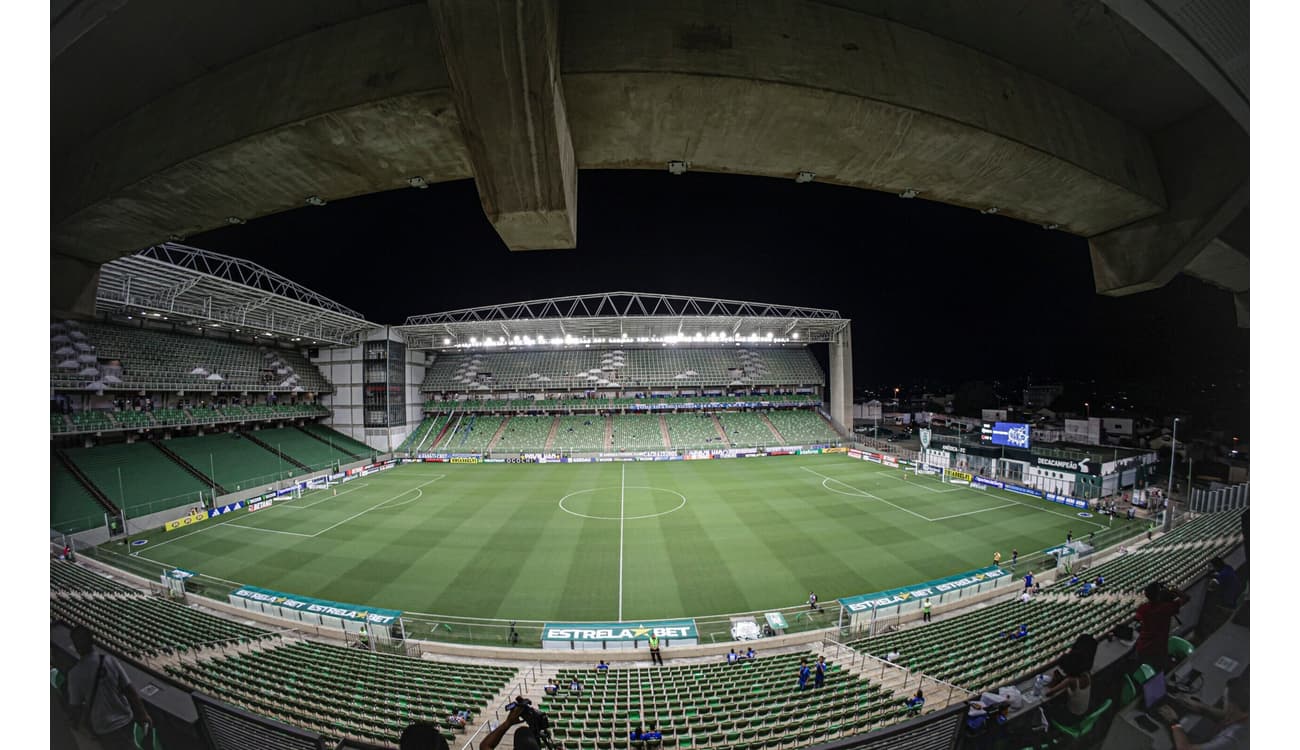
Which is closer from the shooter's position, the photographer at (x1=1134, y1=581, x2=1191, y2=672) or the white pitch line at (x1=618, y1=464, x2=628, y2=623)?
the photographer at (x1=1134, y1=581, x2=1191, y2=672)

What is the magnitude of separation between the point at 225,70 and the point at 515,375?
41457 mm

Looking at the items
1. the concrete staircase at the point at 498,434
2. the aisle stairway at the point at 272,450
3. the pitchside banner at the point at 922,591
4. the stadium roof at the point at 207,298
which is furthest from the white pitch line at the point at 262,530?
the pitchside banner at the point at 922,591

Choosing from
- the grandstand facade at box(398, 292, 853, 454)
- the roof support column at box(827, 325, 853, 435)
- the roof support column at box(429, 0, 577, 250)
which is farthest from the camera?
the roof support column at box(827, 325, 853, 435)

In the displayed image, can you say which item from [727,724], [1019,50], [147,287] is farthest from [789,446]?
[147,287]

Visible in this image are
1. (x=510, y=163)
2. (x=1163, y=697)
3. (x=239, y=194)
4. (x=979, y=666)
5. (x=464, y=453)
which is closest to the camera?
(x=510, y=163)

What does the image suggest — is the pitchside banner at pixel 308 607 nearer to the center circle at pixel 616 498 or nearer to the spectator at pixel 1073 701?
the center circle at pixel 616 498

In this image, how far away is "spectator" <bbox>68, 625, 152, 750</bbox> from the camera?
292cm

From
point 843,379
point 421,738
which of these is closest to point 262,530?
point 421,738

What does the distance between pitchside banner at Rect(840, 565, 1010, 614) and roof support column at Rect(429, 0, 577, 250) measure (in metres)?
11.8

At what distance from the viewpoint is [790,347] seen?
151 ft

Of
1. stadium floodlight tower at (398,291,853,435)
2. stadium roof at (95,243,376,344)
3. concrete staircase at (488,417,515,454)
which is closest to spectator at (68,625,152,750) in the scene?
stadium roof at (95,243,376,344)

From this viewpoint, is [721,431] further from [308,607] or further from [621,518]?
[308,607]

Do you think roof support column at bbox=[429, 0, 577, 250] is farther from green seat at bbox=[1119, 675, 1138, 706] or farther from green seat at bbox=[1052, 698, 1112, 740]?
green seat at bbox=[1119, 675, 1138, 706]

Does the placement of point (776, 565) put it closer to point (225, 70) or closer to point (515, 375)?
point (225, 70)
